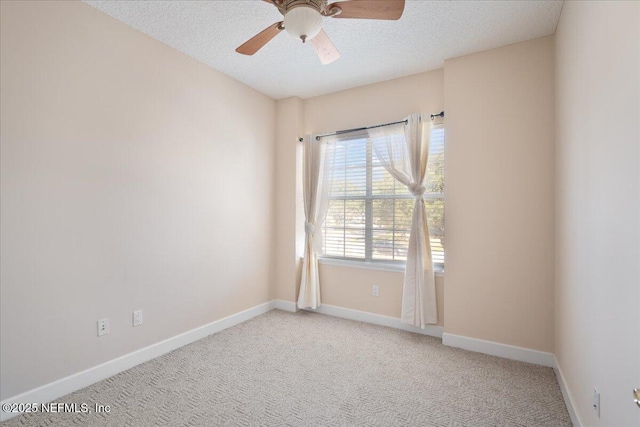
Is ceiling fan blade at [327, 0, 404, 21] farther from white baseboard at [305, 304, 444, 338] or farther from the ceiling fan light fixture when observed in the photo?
white baseboard at [305, 304, 444, 338]

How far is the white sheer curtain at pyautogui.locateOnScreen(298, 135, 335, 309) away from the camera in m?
3.80

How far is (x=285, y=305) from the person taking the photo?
13.0 feet

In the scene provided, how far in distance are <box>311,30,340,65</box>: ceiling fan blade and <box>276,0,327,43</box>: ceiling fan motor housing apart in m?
0.26

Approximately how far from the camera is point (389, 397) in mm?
2090

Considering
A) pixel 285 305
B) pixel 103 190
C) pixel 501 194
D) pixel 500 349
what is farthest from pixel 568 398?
pixel 103 190

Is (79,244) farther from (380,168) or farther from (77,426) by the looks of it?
(380,168)

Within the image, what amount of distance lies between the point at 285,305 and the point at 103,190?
8.02 ft

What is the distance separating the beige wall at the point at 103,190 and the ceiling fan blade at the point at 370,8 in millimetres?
1831

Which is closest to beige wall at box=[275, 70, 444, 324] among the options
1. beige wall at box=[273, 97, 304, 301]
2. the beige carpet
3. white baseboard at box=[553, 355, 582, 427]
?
beige wall at box=[273, 97, 304, 301]

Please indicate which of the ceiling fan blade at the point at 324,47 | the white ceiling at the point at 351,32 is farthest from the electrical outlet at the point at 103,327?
the ceiling fan blade at the point at 324,47

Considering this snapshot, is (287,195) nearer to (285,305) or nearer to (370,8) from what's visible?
(285,305)

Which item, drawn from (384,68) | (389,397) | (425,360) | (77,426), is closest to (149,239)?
(77,426)

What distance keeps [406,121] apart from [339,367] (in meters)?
2.46

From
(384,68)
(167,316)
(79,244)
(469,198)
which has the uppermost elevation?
(384,68)
